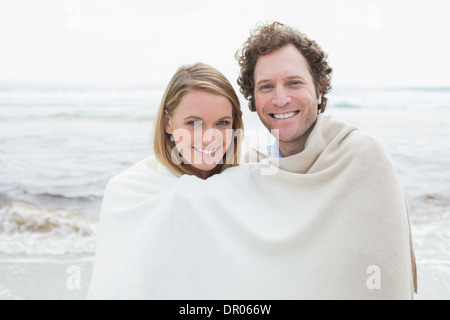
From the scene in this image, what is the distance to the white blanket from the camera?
1.62 m

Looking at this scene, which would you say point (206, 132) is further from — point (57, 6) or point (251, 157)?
point (57, 6)

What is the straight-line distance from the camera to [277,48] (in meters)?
2.22

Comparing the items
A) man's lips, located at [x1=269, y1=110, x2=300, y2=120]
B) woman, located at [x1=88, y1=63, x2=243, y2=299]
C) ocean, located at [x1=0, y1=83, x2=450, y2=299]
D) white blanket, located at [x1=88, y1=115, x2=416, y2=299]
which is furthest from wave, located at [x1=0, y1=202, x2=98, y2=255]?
man's lips, located at [x1=269, y1=110, x2=300, y2=120]

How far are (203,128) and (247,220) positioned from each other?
505mm

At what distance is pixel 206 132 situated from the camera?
6.34 feet

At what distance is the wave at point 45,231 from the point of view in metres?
4.56

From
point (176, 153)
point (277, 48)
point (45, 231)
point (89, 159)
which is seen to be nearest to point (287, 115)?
point (277, 48)

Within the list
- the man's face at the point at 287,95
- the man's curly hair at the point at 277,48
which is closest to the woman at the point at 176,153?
the man's face at the point at 287,95

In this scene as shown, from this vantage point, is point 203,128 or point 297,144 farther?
point 297,144

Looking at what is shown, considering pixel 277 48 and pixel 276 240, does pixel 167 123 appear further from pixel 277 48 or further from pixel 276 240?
pixel 276 240

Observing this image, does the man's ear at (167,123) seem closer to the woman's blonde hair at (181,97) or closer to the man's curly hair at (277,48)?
the woman's blonde hair at (181,97)

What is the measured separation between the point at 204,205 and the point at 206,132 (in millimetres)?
397

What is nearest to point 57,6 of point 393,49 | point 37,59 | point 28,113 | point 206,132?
point 37,59

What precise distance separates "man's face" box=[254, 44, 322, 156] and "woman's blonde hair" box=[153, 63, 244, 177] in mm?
214
